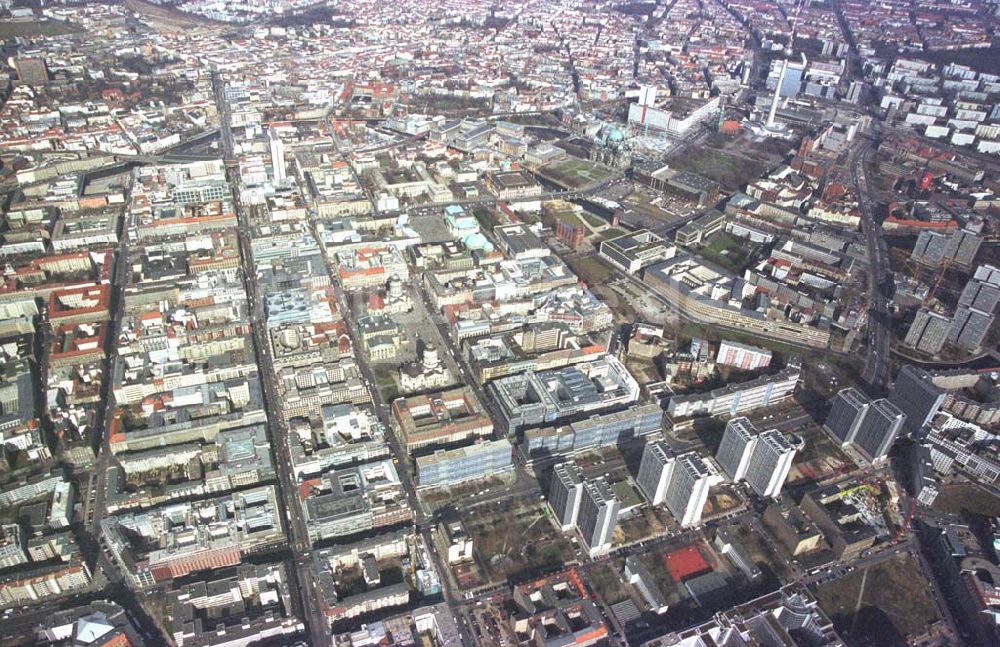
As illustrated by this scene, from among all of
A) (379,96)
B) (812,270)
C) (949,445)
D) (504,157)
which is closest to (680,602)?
(949,445)

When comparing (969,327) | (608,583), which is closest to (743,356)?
(969,327)

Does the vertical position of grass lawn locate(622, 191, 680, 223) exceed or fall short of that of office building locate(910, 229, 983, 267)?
it falls short

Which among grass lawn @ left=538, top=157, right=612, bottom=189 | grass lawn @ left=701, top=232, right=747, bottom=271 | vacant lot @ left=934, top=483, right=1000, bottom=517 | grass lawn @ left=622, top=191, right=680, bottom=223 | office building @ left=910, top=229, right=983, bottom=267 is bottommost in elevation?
vacant lot @ left=934, top=483, right=1000, bottom=517

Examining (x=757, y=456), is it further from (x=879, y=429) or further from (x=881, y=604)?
(x=881, y=604)

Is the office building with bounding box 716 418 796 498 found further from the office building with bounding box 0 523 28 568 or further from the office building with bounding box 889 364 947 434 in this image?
the office building with bounding box 0 523 28 568

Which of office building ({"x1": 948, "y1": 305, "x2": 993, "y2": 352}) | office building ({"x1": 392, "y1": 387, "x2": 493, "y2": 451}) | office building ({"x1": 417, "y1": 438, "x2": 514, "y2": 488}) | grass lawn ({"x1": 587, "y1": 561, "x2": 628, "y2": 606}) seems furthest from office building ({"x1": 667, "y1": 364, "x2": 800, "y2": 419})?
office building ({"x1": 948, "y1": 305, "x2": 993, "y2": 352})

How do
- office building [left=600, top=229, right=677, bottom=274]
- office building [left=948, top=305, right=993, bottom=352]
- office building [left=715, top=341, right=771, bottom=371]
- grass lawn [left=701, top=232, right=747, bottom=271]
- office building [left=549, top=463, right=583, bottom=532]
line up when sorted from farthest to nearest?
grass lawn [left=701, top=232, right=747, bottom=271] → office building [left=600, top=229, right=677, bottom=274] → office building [left=948, top=305, right=993, bottom=352] → office building [left=715, top=341, right=771, bottom=371] → office building [left=549, top=463, right=583, bottom=532]
